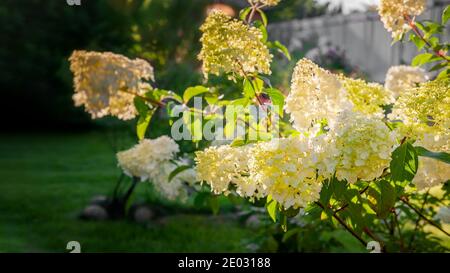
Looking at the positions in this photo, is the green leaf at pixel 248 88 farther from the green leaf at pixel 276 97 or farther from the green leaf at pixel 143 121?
the green leaf at pixel 143 121

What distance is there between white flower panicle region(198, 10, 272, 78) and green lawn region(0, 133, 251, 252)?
1894mm

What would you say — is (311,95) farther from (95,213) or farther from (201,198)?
(95,213)

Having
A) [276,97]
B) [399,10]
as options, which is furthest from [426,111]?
[399,10]

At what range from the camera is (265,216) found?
291cm

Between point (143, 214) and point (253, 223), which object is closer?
point (253, 223)

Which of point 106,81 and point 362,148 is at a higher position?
point 106,81

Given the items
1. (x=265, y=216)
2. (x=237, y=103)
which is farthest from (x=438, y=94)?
(x=265, y=216)

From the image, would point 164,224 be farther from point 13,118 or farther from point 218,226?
point 13,118

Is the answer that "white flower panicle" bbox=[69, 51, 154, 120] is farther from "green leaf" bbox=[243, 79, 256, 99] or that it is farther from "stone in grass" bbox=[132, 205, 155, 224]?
"stone in grass" bbox=[132, 205, 155, 224]

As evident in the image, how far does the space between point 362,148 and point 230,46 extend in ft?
1.40

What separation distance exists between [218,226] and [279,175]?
2964 mm

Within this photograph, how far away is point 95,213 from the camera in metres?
4.39
